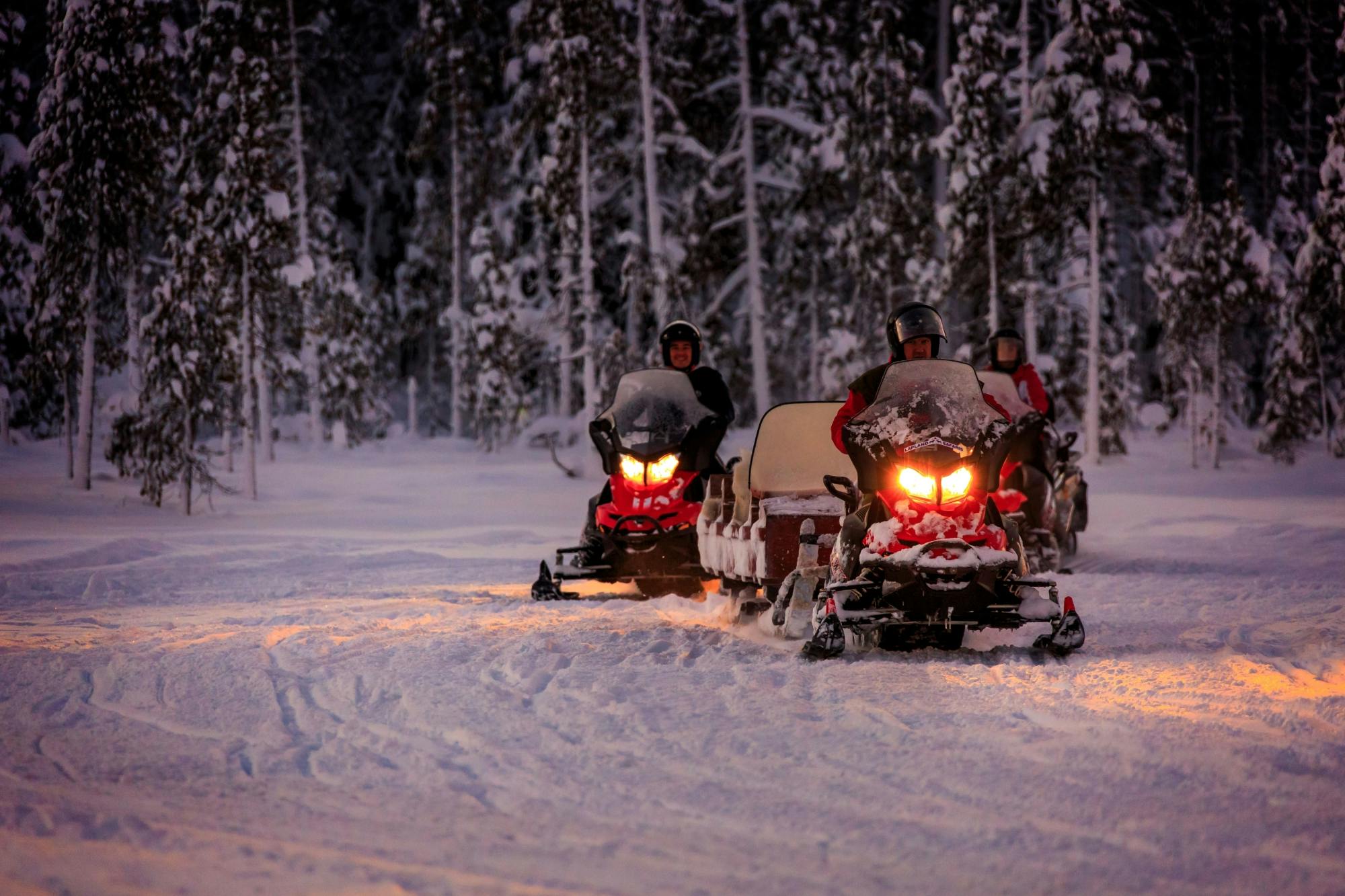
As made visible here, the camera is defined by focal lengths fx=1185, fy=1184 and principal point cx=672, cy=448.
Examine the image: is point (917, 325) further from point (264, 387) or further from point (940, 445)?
point (264, 387)

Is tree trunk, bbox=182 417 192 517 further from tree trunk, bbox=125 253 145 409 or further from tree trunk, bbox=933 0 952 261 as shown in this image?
tree trunk, bbox=933 0 952 261

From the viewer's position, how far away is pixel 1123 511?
16734 mm

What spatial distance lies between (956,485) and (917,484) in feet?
0.68

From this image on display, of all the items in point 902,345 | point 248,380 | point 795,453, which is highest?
point 248,380

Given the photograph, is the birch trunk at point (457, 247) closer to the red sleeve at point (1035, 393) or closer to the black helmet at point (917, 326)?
the red sleeve at point (1035, 393)

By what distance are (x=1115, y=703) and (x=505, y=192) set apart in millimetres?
27652

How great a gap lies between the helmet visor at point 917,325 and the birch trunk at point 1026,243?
18.6 metres

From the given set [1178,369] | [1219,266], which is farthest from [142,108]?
[1178,369]

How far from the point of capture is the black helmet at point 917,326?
22.7 ft

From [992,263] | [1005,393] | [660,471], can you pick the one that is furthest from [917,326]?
[992,263]

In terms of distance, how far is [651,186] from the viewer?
2389 cm

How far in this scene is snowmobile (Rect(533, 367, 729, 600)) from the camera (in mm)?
9156

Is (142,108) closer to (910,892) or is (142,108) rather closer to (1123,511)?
(1123,511)

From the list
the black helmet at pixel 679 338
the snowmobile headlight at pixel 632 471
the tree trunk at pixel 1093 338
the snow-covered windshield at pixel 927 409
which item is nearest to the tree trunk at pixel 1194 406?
the tree trunk at pixel 1093 338
